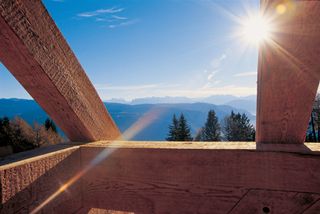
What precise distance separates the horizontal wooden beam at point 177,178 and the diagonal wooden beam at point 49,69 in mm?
190

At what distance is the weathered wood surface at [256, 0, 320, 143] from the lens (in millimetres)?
765

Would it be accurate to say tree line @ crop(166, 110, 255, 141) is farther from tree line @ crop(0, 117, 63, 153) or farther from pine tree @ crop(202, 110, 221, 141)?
tree line @ crop(0, 117, 63, 153)

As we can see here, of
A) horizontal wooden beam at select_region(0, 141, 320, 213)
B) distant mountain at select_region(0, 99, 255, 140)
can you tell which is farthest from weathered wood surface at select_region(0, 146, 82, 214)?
distant mountain at select_region(0, 99, 255, 140)

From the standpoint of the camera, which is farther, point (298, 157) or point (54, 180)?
point (54, 180)

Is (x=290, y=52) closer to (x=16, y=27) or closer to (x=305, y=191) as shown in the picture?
(x=305, y=191)

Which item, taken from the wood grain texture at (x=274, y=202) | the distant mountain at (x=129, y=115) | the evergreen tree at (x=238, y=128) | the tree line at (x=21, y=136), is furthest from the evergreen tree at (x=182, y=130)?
the distant mountain at (x=129, y=115)

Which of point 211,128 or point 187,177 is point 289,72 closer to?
point 187,177

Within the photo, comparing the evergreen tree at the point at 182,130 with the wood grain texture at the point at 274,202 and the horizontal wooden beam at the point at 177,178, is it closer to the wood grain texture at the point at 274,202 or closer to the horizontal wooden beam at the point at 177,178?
the horizontal wooden beam at the point at 177,178

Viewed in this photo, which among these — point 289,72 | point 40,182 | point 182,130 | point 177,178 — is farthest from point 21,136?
point 289,72

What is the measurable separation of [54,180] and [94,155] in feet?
0.77

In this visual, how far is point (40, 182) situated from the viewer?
959 mm

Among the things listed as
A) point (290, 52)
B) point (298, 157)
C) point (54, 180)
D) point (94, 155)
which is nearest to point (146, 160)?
point (94, 155)

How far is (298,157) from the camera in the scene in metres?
0.92

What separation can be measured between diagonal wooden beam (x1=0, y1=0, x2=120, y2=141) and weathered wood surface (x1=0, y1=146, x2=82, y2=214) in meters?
0.20
